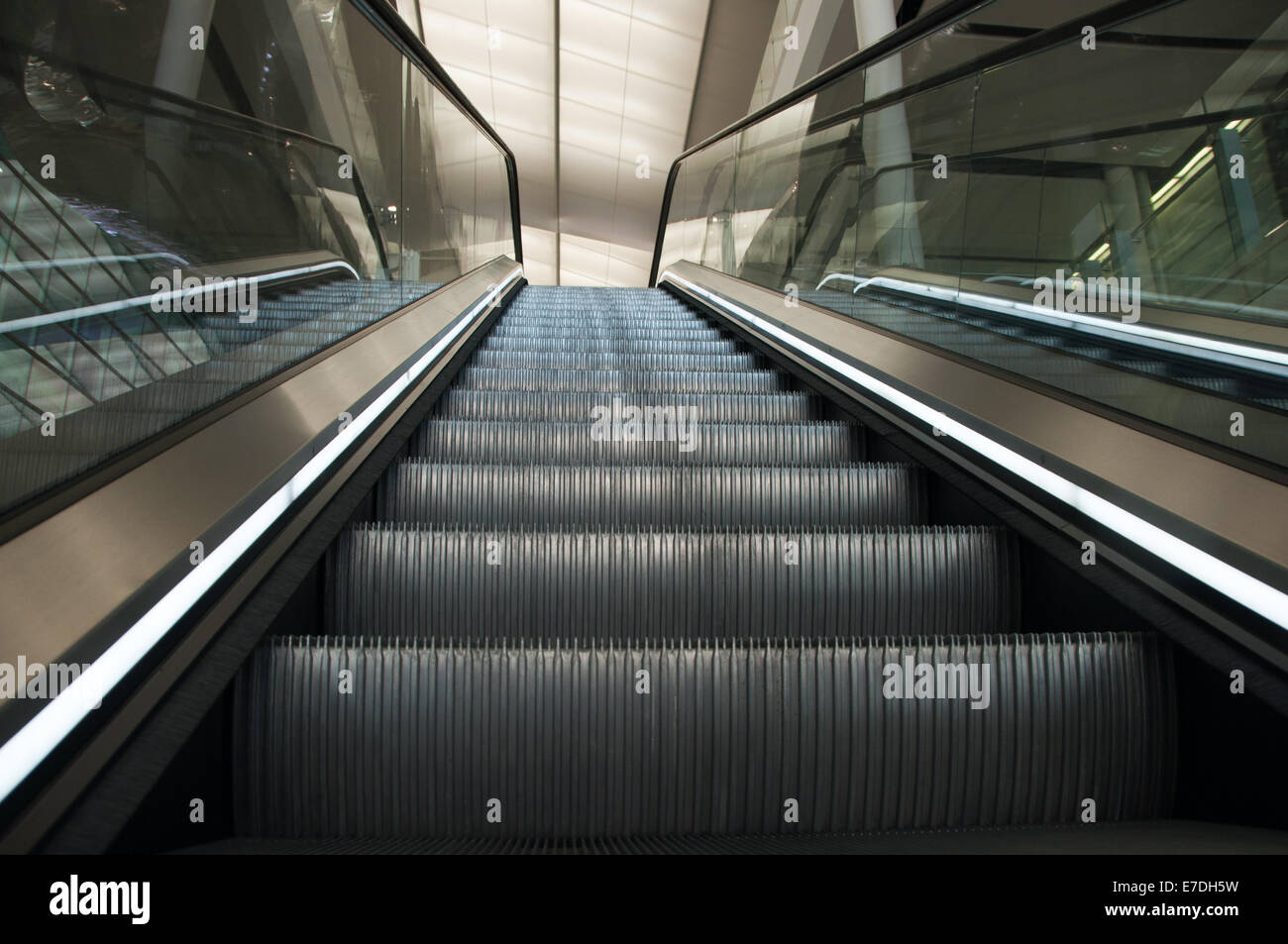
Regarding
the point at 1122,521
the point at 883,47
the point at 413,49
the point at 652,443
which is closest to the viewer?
the point at 1122,521

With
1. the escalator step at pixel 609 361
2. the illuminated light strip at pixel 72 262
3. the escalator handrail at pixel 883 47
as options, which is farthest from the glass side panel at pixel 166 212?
the escalator handrail at pixel 883 47

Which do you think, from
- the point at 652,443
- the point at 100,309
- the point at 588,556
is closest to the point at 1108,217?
the point at 652,443

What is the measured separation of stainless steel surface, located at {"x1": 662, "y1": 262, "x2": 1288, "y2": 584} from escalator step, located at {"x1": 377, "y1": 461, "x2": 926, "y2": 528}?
34 centimetres

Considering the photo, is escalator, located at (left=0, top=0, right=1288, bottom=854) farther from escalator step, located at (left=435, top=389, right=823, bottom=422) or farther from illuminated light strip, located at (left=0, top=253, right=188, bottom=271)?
escalator step, located at (left=435, top=389, right=823, bottom=422)

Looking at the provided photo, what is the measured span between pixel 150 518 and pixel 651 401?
2.42m

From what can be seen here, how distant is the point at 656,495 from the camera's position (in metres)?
2.85

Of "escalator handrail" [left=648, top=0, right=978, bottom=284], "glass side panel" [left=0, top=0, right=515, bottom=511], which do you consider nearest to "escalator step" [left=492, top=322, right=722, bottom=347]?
"escalator handrail" [left=648, top=0, right=978, bottom=284]

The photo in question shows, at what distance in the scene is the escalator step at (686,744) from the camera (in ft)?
5.51

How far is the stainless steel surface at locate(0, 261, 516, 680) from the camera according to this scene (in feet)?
4.17

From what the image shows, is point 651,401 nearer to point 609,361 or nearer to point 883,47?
point 609,361

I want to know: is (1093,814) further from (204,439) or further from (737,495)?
(204,439)

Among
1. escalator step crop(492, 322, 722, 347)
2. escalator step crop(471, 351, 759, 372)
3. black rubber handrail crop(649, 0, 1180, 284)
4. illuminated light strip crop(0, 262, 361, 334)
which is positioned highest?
black rubber handrail crop(649, 0, 1180, 284)

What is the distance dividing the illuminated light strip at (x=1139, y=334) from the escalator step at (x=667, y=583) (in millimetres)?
632

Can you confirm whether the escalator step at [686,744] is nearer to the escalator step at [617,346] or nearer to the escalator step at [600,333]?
the escalator step at [617,346]
